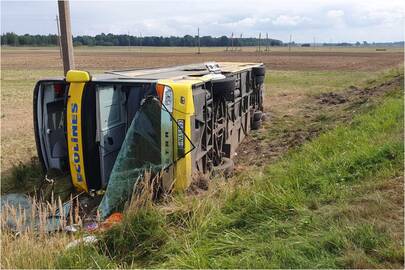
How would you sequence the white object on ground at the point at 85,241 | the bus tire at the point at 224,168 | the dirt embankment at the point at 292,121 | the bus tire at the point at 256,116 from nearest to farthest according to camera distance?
the white object on ground at the point at 85,241, the bus tire at the point at 224,168, the dirt embankment at the point at 292,121, the bus tire at the point at 256,116

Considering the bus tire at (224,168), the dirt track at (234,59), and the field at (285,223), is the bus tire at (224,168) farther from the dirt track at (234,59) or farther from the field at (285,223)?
the dirt track at (234,59)

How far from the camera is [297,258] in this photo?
10.1ft

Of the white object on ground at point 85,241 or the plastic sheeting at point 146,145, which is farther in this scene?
the plastic sheeting at point 146,145

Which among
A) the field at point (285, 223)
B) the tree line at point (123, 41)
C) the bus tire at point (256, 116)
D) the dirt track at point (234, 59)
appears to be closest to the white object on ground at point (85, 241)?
the field at point (285, 223)

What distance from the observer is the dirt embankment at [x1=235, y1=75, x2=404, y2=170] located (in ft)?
28.4

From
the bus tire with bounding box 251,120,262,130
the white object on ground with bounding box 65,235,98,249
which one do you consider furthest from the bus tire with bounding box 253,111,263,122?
the white object on ground with bounding box 65,235,98,249

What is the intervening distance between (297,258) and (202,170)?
3.24 m

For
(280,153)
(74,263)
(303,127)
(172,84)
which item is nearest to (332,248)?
(74,263)

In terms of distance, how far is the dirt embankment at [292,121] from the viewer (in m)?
8.66

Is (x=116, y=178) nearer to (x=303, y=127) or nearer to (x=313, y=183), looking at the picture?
(x=313, y=183)

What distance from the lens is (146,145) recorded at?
5273 mm

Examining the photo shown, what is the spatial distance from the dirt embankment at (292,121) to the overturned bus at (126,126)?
1672 mm

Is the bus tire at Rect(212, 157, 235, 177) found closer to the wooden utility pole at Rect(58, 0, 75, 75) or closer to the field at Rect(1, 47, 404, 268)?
the field at Rect(1, 47, 404, 268)

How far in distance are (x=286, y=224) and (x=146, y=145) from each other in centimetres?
225
